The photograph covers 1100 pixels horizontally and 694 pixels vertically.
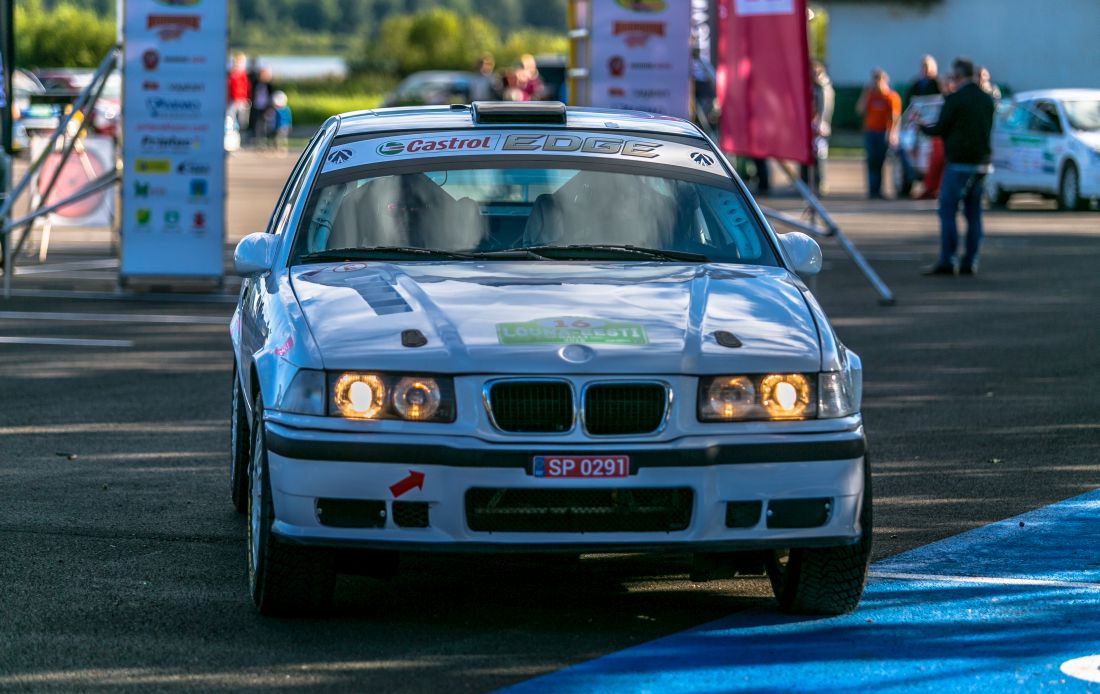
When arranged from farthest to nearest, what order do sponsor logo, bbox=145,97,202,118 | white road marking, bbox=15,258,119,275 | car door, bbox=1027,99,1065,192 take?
car door, bbox=1027,99,1065,192, white road marking, bbox=15,258,119,275, sponsor logo, bbox=145,97,202,118

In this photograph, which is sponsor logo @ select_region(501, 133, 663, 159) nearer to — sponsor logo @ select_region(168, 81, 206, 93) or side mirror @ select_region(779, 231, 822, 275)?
side mirror @ select_region(779, 231, 822, 275)

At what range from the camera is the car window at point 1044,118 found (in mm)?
26328

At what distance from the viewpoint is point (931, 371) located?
11.8 m

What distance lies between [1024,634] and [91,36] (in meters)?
65.8

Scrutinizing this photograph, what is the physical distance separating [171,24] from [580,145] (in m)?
9.39

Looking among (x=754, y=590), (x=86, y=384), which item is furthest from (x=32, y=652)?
(x=86, y=384)

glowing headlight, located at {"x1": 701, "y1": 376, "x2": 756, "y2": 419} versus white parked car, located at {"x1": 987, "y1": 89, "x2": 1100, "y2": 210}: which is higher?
glowing headlight, located at {"x1": 701, "y1": 376, "x2": 756, "y2": 419}

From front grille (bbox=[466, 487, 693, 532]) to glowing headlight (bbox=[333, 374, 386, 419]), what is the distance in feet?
1.24

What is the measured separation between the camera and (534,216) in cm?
678

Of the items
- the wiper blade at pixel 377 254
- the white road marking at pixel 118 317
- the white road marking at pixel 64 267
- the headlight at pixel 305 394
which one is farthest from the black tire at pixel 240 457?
the white road marking at pixel 64 267

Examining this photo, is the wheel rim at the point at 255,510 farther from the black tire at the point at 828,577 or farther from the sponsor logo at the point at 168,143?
the sponsor logo at the point at 168,143

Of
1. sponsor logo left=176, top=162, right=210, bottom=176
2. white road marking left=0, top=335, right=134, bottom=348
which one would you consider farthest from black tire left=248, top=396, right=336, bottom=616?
sponsor logo left=176, top=162, right=210, bottom=176

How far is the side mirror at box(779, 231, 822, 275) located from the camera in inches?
263

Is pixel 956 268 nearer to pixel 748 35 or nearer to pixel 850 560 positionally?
pixel 748 35
